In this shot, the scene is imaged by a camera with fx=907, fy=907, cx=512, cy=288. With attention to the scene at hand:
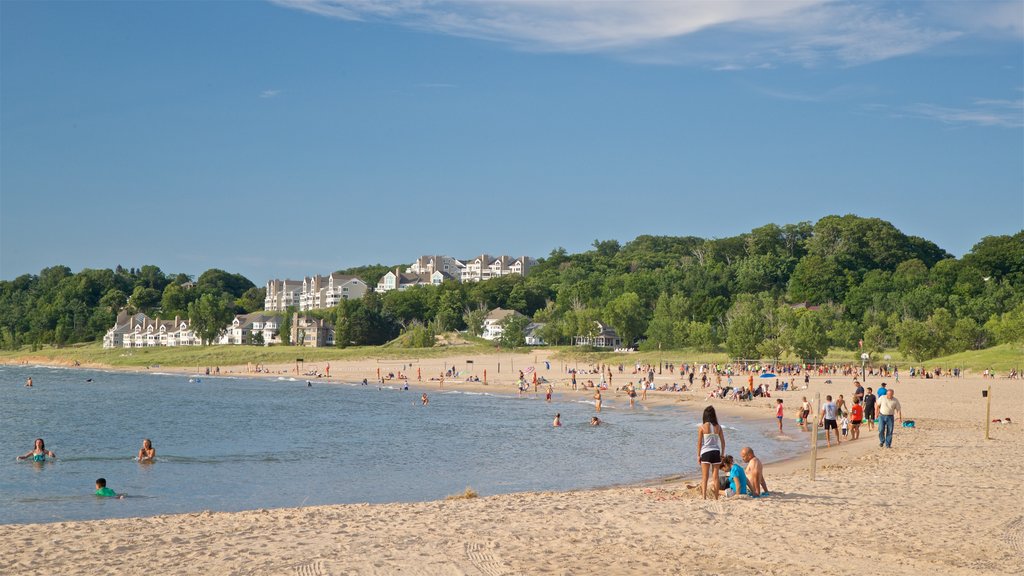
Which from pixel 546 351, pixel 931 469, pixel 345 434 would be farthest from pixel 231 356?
pixel 931 469

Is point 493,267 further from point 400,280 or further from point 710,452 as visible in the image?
point 710,452

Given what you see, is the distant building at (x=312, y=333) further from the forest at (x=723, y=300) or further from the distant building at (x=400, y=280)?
the distant building at (x=400, y=280)

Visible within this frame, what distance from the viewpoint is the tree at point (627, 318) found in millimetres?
83188

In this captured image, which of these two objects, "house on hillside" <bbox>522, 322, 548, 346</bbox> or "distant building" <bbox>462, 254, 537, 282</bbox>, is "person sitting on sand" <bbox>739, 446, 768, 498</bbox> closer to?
"house on hillside" <bbox>522, 322, 548, 346</bbox>

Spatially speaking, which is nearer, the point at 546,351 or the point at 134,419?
the point at 134,419

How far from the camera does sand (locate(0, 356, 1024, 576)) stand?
27.9 feet

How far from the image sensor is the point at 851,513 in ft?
36.3

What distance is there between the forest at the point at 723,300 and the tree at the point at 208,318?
0.76 feet

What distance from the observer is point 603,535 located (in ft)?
32.1

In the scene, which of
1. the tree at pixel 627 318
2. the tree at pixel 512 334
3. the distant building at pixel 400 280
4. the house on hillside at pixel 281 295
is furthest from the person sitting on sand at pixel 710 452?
the house on hillside at pixel 281 295

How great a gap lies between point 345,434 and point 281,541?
1971 centimetres

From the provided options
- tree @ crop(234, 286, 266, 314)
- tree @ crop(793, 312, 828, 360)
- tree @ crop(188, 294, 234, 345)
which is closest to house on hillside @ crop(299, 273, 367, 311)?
tree @ crop(234, 286, 266, 314)

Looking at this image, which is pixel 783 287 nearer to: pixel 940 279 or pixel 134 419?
pixel 940 279

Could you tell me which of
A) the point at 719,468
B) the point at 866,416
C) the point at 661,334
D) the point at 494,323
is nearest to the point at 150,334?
the point at 494,323
